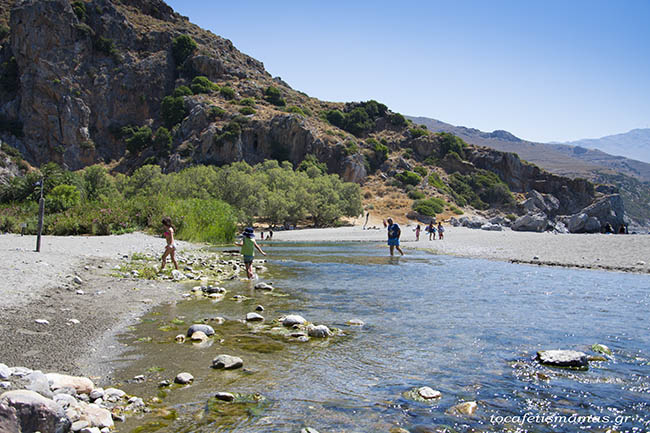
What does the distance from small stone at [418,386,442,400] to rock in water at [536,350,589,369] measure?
2.43 metres

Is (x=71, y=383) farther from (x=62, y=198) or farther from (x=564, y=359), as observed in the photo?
(x=62, y=198)

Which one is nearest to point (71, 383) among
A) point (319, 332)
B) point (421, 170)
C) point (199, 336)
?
point (199, 336)

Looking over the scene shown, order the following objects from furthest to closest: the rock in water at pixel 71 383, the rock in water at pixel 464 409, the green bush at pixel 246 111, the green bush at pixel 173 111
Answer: the green bush at pixel 173 111, the green bush at pixel 246 111, the rock in water at pixel 464 409, the rock in water at pixel 71 383

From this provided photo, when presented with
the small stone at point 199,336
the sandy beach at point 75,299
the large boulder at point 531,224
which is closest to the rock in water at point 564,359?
the small stone at point 199,336

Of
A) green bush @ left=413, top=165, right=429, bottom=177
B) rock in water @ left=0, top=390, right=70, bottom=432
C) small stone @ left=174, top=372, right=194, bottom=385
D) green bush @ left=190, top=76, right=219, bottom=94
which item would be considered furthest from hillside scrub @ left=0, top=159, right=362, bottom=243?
green bush @ left=190, top=76, right=219, bottom=94

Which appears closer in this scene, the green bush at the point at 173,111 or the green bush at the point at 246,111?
the green bush at the point at 246,111

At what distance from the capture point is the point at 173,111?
Answer: 97938mm

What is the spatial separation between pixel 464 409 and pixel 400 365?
1.71 m

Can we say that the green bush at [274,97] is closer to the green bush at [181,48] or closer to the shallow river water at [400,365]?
the green bush at [181,48]

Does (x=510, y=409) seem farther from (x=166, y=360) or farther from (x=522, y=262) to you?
(x=522, y=262)

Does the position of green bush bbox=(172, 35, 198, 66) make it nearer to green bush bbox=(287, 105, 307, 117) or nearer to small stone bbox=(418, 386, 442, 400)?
green bush bbox=(287, 105, 307, 117)

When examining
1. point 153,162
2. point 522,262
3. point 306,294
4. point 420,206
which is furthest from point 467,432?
point 153,162

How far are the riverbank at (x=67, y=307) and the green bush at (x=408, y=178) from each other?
8355 cm

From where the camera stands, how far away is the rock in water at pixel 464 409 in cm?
525
